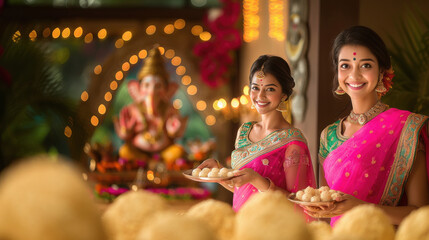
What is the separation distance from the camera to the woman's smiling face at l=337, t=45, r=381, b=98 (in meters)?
1.68

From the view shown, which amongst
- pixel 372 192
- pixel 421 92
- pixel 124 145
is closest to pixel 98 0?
pixel 124 145

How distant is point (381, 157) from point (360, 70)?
0.29 metres

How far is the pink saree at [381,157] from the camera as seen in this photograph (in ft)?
5.40

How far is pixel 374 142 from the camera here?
1.70 meters

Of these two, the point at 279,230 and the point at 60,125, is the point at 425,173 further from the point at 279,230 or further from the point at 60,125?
the point at 60,125

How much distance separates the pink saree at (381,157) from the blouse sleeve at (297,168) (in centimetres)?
20

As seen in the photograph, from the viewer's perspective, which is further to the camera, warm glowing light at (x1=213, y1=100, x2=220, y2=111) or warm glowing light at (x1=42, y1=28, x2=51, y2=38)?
warm glowing light at (x1=213, y1=100, x2=220, y2=111)

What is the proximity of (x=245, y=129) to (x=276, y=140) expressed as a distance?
0.63ft

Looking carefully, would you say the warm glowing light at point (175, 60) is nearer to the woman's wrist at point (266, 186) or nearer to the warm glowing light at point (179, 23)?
the warm glowing light at point (179, 23)

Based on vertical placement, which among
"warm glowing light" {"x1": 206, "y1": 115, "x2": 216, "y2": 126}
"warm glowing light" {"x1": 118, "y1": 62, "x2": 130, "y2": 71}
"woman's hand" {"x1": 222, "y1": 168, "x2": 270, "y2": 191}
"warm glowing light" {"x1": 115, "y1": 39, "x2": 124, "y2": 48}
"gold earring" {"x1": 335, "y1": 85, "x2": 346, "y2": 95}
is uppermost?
"warm glowing light" {"x1": 115, "y1": 39, "x2": 124, "y2": 48}

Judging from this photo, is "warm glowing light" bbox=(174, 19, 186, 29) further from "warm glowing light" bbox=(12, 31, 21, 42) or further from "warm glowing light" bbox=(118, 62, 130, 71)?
"warm glowing light" bbox=(12, 31, 21, 42)

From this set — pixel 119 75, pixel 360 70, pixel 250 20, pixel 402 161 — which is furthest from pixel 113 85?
pixel 402 161

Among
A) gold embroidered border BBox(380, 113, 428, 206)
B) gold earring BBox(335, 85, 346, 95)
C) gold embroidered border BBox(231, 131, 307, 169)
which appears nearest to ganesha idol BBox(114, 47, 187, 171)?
gold embroidered border BBox(231, 131, 307, 169)

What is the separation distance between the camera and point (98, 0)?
20.9 ft
